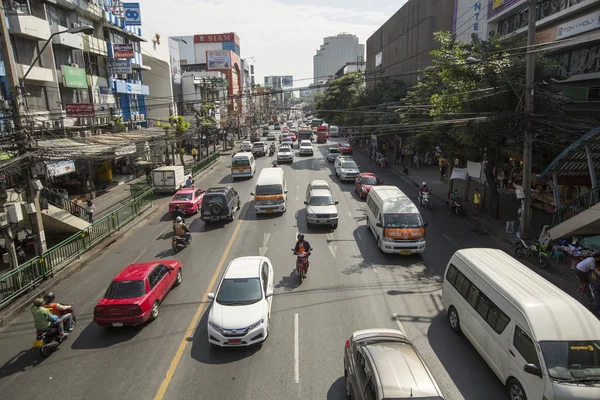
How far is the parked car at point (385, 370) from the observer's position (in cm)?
629

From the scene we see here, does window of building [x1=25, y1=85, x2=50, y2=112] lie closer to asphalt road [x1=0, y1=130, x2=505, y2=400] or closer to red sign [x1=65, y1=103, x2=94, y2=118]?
red sign [x1=65, y1=103, x2=94, y2=118]

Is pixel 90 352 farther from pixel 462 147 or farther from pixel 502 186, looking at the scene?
pixel 502 186

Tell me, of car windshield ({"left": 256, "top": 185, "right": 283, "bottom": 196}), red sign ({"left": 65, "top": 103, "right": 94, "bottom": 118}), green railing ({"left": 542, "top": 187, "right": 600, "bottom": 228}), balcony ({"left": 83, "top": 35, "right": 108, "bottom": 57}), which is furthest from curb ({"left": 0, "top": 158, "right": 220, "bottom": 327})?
green railing ({"left": 542, "top": 187, "right": 600, "bottom": 228})

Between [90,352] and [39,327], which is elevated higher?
[39,327]

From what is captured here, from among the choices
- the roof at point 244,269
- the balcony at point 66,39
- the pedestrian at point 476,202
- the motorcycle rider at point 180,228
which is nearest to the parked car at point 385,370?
the roof at point 244,269

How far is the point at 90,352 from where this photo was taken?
34.1 feet

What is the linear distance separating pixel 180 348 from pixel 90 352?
2379 mm

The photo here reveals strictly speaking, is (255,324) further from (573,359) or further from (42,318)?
(573,359)

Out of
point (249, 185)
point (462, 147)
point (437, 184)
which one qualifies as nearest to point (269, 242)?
point (462, 147)

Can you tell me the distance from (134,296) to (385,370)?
25.6 feet

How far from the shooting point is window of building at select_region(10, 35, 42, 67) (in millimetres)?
24750

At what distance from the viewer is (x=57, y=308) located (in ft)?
35.9

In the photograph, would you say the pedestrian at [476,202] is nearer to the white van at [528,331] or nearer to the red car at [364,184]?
the red car at [364,184]

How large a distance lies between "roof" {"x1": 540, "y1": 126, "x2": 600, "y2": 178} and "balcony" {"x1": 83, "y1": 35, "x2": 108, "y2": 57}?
112 ft
